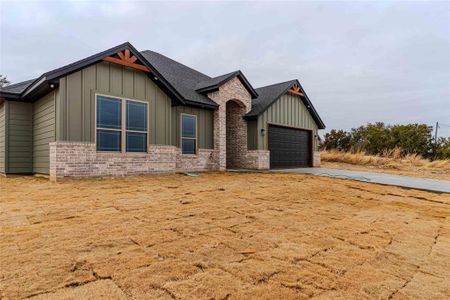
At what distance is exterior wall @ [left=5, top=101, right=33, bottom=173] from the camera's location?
9648 millimetres

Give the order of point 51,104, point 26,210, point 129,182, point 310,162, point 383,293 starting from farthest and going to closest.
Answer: point 310,162, point 51,104, point 129,182, point 26,210, point 383,293

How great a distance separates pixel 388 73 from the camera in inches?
862

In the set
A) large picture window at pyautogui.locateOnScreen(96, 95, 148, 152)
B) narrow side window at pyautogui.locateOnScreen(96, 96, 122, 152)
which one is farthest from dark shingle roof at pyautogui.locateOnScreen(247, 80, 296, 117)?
narrow side window at pyautogui.locateOnScreen(96, 96, 122, 152)

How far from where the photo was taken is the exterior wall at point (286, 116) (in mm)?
13375

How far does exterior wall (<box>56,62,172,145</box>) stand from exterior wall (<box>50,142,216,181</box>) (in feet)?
0.94

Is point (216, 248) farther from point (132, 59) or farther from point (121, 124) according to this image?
point (132, 59)

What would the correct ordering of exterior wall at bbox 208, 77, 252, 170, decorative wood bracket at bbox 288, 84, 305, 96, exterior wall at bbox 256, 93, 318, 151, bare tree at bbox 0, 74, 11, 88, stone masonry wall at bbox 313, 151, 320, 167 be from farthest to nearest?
bare tree at bbox 0, 74, 11, 88
stone masonry wall at bbox 313, 151, 320, 167
decorative wood bracket at bbox 288, 84, 305, 96
exterior wall at bbox 256, 93, 318, 151
exterior wall at bbox 208, 77, 252, 170

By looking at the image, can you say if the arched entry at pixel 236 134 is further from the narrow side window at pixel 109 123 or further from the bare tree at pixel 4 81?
the bare tree at pixel 4 81

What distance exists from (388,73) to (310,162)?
1201 cm

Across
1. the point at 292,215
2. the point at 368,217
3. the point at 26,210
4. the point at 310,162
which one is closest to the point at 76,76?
the point at 26,210

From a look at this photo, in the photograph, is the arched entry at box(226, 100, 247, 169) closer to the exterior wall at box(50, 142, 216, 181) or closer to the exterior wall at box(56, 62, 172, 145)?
the exterior wall at box(50, 142, 216, 181)

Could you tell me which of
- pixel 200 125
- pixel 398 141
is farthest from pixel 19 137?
pixel 398 141

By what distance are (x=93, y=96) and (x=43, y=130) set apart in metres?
2.27

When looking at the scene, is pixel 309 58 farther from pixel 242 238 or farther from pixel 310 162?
pixel 242 238
